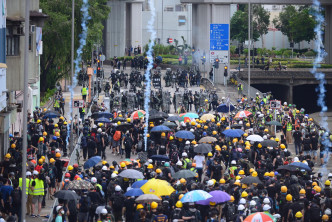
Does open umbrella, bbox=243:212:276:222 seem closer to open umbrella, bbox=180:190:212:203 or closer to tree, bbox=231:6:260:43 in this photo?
open umbrella, bbox=180:190:212:203

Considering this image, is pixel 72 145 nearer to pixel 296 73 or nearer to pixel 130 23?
pixel 296 73

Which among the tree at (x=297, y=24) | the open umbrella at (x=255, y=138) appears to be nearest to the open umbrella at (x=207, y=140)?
the open umbrella at (x=255, y=138)

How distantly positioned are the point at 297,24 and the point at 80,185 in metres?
83.0

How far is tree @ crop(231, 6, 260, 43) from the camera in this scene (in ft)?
341

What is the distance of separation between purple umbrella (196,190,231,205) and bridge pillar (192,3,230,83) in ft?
141

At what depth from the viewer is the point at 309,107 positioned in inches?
3226

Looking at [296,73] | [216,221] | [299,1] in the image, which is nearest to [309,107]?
[296,73]

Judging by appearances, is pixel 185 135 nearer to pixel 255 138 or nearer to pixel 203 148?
pixel 255 138

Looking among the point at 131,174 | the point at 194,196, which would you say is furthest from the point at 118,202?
the point at 194,196

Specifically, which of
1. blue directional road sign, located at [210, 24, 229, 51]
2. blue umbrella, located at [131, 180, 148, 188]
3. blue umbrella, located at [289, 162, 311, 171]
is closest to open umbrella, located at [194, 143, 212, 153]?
blue umbrella, located at [289, 162, 311, 171]

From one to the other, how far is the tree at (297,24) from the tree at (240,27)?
14.3 ft

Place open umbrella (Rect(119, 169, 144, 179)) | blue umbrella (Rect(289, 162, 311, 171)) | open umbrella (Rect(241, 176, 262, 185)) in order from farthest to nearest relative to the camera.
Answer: blue umbrella (Rect(289, 162, 311, 171)), open umbrella (Rect(119, 169, 144, 179)), open umbrella (Rect(241, 176, 262, 185))

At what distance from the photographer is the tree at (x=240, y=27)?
4087 inches

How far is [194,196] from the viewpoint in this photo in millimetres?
20859
